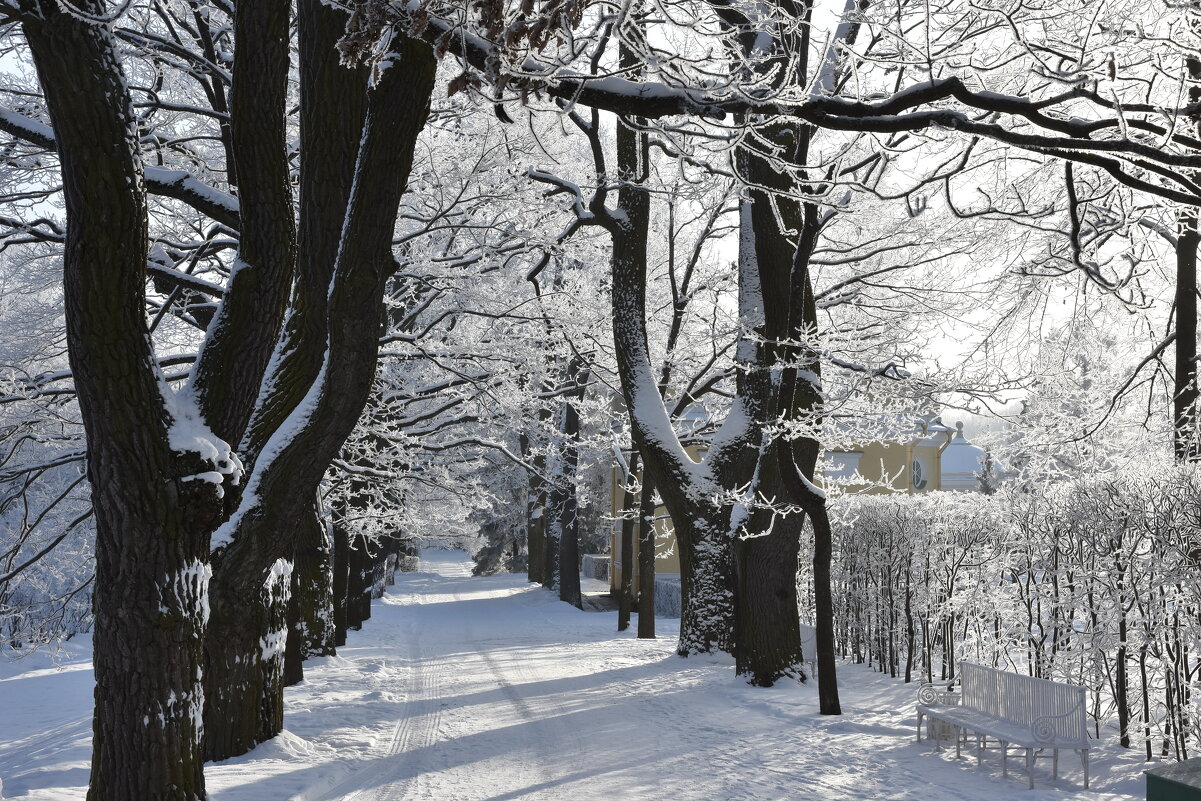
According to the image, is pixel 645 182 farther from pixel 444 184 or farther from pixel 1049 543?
pixel 1049 543

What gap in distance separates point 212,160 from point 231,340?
825cm

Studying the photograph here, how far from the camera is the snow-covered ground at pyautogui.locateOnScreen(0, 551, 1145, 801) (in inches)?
291

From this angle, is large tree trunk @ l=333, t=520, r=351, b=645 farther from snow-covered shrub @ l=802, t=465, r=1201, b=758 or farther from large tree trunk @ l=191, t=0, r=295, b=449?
large tree trunk @ l=191, t=0, r=295, b=449

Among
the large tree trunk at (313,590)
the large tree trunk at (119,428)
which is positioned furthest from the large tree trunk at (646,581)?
the large tree trunk at (119,428)

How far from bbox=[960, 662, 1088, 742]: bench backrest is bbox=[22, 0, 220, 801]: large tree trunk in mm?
6611

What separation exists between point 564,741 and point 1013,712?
428cm

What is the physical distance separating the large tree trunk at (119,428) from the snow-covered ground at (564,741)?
1.73 metres

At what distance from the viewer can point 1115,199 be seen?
817 centimetres

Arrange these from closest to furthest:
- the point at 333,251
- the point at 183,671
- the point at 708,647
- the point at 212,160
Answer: the point at 183,671 → the point at 333,251 → the point at 212,160 → the point at 708,647

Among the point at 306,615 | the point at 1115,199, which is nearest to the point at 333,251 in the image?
the point at 1115,199

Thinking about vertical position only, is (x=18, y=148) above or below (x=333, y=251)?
above

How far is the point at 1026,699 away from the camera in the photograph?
8062 millimetres

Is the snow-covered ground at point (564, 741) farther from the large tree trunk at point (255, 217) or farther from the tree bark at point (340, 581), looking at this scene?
the large tree trunk at point (255, 217)

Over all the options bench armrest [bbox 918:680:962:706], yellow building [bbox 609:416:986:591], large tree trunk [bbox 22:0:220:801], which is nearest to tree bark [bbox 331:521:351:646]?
yellow building [bbox 609:416:986:591]
